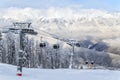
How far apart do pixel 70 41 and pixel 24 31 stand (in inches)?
1167

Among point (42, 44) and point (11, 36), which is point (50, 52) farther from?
point (42, 44)

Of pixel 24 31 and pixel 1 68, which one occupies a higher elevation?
pixel 24 31

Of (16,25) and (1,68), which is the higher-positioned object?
(16,25)

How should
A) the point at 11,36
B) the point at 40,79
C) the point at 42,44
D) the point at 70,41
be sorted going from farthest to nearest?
the point at 11,36
the point at 70,41
the point at 42,44
the point at 40,79

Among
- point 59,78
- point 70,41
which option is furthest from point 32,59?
point 59,78

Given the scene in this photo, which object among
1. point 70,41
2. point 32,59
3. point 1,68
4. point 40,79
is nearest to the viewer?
point 40,79

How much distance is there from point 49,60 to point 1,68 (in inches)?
3704

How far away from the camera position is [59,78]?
3375cm

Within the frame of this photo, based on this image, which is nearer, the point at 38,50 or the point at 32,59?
the point at 32,59

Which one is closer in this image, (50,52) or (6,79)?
(6,79)

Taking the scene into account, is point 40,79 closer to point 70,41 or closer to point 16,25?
point 16,25

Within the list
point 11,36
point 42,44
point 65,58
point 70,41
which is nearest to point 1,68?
point 42,44

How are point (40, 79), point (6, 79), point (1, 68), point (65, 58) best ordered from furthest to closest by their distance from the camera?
point (65, 58) → point (1, 68) → point (40, 79) → point (6, 79)

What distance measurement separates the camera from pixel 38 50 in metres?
138
